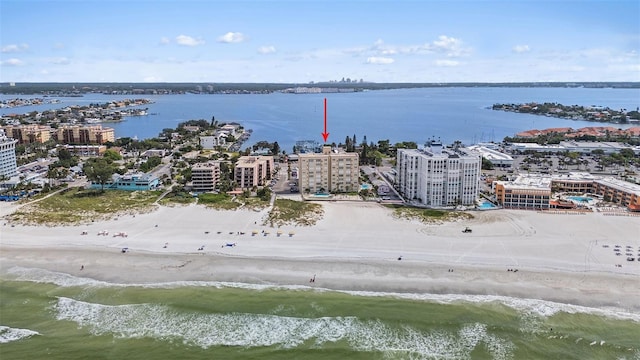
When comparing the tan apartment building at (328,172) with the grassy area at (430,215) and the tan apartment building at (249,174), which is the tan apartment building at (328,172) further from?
the grassy area at (430,215)

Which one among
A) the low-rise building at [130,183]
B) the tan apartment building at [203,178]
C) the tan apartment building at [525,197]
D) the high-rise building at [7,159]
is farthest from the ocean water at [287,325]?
the high-rise building at [7,159]

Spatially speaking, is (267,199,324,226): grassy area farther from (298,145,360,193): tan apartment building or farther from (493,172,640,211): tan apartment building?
(493,172,640,211): tan apartment building

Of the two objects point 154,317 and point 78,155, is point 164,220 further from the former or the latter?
point 78,155

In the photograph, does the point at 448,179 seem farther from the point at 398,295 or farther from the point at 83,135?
the point at 83,135

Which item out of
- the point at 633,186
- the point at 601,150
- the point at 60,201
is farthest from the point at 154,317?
the point at 601,150

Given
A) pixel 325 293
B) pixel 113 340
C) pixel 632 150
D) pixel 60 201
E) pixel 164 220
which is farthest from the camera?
pixel 632 150

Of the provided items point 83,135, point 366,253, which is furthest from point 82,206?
point 83,135

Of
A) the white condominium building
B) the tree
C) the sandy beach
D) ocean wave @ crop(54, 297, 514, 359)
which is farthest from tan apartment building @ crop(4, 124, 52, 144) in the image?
the white condominium building
